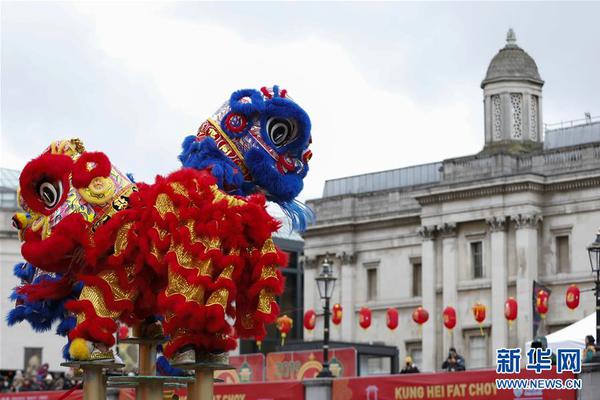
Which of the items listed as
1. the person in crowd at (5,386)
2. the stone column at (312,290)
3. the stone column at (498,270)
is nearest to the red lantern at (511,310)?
the stone column at (498,270)

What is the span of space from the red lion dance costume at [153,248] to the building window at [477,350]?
44654 mm

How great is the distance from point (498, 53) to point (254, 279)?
48.4 meters

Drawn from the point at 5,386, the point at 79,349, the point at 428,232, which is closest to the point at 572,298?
the point at 428,232

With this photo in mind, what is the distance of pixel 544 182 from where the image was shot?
186 ft

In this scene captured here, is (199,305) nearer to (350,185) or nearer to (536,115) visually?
(536,115)

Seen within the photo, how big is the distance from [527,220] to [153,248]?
44.8 metres

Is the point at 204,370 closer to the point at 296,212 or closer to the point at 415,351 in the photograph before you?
the point at 296,212

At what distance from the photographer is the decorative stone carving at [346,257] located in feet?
216

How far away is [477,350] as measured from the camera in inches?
2312

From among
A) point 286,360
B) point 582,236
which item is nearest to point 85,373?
point 286,360

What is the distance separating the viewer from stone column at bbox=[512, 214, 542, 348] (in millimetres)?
56312

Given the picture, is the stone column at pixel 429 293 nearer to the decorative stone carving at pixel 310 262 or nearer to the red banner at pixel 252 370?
the decorative stone carving at pixel 310 262

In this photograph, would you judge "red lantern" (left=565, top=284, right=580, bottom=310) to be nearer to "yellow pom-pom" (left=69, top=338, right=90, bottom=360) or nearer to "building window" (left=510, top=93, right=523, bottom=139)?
"building window" (left=510, top=93, right=523, bottom=139)

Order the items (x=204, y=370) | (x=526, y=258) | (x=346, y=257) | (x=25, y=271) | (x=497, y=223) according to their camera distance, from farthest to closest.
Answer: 1. (x=346, y=257)
2. (x=497, y=223)
3. (x=526, y=258)
4. (x=25, y=271)
5. (x=204, y=370)
